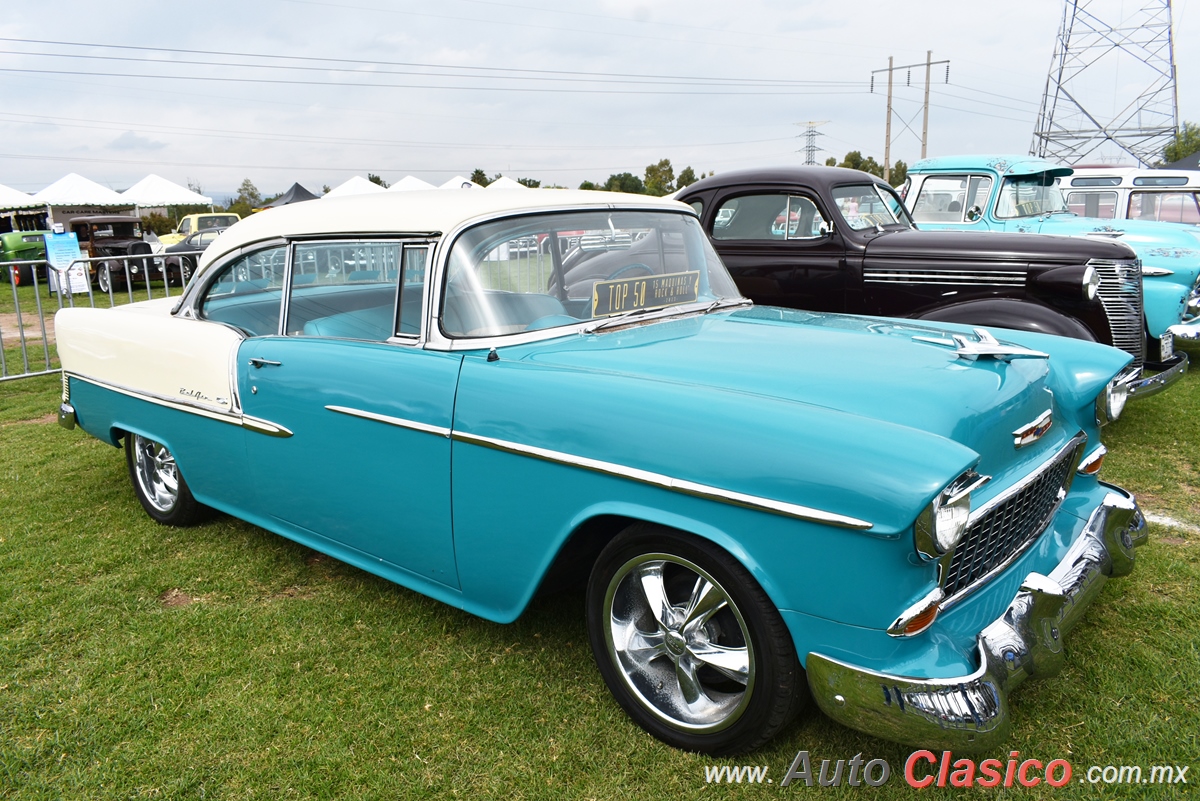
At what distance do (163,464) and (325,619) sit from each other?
5.17 feet

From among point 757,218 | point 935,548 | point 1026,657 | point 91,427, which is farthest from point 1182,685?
point 91,427

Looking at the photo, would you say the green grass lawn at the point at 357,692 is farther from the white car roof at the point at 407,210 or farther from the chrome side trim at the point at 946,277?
the chrome side trim at the point at 946,277

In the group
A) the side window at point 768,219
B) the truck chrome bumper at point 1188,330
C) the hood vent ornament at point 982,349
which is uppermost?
the side window at point 768,219

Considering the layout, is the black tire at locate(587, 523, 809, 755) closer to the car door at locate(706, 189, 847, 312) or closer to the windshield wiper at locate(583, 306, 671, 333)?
the windshield wiper at locate(583, 306, 671, 333)

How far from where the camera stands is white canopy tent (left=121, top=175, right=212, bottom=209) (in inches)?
976

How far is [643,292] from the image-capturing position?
10.8 ft

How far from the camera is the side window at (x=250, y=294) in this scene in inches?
142

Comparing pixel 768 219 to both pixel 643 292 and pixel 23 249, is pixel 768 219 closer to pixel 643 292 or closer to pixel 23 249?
pixel 643 292

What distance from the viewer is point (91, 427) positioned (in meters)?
4.47

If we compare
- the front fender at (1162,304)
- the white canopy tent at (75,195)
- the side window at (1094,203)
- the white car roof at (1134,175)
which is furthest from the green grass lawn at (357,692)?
the white canopy tent at (75,195)

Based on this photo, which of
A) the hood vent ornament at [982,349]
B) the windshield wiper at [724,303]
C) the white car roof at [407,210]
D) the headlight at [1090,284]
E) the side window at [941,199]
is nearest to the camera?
the hood vent ornament at [982,349]

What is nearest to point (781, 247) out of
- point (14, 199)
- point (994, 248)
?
point (994, 248)

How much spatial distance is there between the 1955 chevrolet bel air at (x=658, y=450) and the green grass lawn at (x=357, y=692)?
28 centimetres

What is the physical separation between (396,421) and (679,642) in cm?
119
